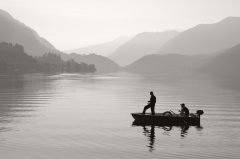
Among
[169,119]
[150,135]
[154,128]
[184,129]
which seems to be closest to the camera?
[150,135]

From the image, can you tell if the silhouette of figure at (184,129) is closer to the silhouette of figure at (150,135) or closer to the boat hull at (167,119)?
the boat hull at (167,119)

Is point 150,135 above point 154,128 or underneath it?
underneath

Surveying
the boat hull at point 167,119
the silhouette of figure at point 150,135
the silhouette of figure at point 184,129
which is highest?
the boat hull at point 167,119

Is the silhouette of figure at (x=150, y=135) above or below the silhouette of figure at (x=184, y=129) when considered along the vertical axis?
below

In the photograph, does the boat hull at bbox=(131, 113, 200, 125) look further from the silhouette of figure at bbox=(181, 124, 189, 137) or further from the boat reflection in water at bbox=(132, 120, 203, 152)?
the silhouette of figure at bbox=(181, 124, 189, 137)

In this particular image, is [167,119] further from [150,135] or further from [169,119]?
[150,135]

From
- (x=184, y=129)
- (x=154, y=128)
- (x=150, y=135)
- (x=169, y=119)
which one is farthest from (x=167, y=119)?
(x=150, y=135)

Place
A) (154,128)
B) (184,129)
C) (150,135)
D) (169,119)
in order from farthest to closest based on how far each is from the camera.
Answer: (169,119), (154,128), (184,129), (150,135)

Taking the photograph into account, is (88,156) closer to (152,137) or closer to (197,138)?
(152,137)

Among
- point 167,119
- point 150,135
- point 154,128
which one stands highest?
point 167,119

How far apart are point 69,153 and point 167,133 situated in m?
13.5

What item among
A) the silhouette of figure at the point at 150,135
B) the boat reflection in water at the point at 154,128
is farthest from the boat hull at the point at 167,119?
the silhouette of figure at the point at 150,135

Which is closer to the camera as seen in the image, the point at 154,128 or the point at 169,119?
the point at 154,128

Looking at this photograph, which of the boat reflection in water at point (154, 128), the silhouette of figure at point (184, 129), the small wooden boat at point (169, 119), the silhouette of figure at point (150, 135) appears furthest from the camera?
the small wooden boat at point (169, 119)
